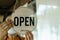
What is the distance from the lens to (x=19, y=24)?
1194mm

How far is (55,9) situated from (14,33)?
12.8 inches

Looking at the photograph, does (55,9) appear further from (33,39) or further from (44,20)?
(33,39)

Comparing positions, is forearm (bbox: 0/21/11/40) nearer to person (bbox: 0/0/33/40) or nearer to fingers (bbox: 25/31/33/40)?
person (bbox: 0/0/33/40)

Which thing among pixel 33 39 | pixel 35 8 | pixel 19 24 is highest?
pixel 35 8

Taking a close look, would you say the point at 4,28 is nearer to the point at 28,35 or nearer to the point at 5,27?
the point at 5,27

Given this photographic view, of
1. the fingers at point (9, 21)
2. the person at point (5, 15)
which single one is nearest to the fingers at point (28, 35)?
the person at point (5, 15)

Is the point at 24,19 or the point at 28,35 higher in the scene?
the point at 24,19

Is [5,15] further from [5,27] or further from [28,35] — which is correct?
[28,35]

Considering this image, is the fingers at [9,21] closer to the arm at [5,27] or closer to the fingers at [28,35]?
the arm at [5,27]

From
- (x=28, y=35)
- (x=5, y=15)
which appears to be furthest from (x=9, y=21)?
(x=28, y=35)

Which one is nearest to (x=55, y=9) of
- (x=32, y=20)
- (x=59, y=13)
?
(x=59, y=13)

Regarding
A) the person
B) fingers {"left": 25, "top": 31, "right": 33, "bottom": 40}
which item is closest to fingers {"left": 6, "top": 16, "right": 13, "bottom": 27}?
the person

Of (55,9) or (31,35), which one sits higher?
(55,9)

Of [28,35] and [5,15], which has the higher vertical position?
[5,15]
